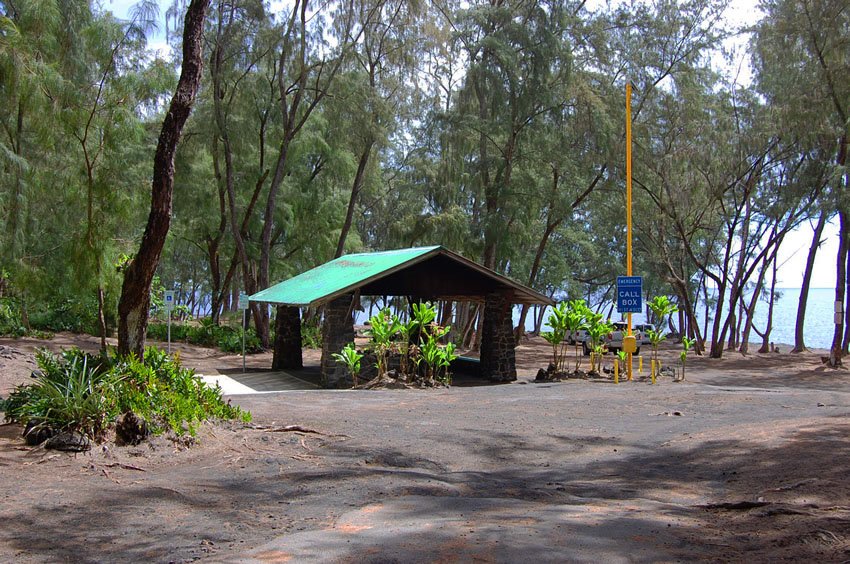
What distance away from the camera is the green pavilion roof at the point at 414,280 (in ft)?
59.4

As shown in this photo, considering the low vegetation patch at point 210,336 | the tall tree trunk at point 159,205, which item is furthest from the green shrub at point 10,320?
the tall tree trunk at point 159,205

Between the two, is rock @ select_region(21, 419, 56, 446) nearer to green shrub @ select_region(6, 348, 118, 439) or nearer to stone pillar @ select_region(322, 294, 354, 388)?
Answer: green shrub @ select_region(6, 348, 118, 439)

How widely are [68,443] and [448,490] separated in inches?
148

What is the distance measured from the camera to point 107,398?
314 inches

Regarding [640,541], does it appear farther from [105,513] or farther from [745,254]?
[745,254]

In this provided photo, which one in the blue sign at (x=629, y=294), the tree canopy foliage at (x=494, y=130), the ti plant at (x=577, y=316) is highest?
the tree canopy foliage at (x=494, y=130)

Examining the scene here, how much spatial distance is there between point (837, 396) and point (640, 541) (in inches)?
479

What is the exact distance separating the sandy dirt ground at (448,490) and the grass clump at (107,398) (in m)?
0.28

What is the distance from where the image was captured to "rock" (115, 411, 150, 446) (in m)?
7.84

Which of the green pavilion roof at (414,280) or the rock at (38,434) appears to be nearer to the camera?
the rock at (38,434)

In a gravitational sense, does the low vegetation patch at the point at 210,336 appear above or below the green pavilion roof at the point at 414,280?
below

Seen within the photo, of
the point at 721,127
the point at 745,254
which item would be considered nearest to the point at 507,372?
the point at 721,127

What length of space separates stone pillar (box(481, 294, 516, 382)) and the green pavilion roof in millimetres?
388

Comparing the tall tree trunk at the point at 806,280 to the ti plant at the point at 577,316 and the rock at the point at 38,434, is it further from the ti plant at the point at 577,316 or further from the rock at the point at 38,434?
the rock at the point at 38,434
